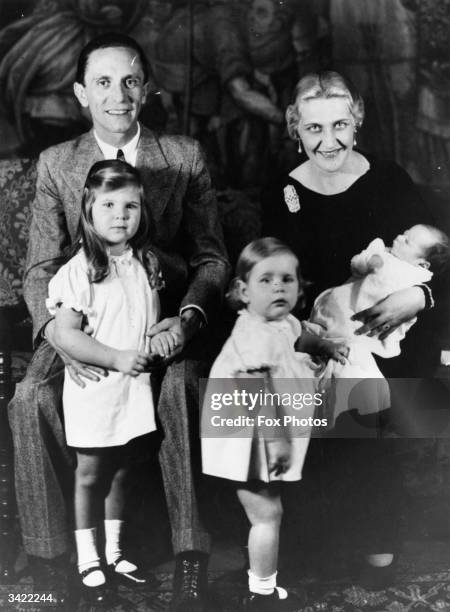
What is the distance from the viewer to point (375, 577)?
2.40 m

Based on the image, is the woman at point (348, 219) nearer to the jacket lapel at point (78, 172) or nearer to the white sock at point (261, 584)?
the white sock at point (261, 584)

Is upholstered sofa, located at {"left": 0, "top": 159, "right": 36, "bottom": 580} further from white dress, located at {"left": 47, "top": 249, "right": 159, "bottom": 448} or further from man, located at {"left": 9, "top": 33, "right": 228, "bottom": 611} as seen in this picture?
white dress, located at {"left": 47, "top": 249, "right": 159, "bottom": 448}

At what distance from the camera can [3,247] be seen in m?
2.46

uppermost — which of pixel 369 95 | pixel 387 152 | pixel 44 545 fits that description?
pixel 369 95

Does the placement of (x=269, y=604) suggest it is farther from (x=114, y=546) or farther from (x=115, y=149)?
(x=115, y=149)

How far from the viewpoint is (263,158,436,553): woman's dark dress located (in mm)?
2408

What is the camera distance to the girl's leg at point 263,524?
91.5 inches

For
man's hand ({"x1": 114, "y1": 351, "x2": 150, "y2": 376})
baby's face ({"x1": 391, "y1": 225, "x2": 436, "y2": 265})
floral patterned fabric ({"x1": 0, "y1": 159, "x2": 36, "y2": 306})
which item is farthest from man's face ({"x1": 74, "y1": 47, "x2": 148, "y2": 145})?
baby's face ({"x1": 391, "y1": 225, "x2": 436, "y2": 265})

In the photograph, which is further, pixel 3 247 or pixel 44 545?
pixel 3 247

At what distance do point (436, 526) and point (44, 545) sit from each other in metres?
1.36

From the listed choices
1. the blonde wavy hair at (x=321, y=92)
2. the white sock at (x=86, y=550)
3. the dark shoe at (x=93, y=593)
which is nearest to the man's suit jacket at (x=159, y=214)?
the blonde wavy hair at (x=321, y=92)

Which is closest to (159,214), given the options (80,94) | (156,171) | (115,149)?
(156,171)

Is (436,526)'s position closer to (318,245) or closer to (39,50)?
(318,245)

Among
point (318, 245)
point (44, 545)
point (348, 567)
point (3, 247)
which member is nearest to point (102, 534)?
point (44, 545)
